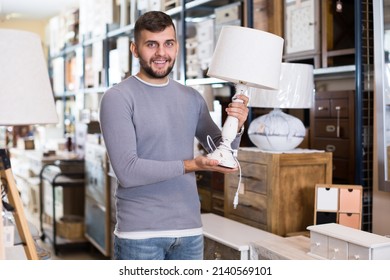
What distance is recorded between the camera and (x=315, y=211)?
82.8 inches

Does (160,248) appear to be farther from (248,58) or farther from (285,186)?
(285,186)

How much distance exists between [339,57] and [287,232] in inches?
33.1

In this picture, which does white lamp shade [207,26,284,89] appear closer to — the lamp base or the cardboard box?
the lamp base

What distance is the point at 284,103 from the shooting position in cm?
225

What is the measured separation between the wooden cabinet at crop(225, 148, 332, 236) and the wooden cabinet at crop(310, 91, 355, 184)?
0.42 feet

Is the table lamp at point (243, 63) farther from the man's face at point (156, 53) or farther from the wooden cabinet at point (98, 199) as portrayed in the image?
the wooden cabinet at point (98, 199)

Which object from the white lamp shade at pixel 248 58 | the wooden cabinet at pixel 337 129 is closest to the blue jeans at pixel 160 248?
the white lamp shade at pixel 248 58

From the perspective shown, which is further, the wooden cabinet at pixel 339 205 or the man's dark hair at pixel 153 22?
the wooden cabinet at pixel 339 205

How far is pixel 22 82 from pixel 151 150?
38 centimetres

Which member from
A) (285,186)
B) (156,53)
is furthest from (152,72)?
(285,186)

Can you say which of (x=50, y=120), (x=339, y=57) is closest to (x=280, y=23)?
(x=339, y=57)

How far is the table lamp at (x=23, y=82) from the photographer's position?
4.34ft

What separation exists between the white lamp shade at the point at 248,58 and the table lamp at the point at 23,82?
1.65ft

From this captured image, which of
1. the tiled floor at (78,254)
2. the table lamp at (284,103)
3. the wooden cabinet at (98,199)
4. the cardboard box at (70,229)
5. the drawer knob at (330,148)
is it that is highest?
the table lamp at (284,103)
